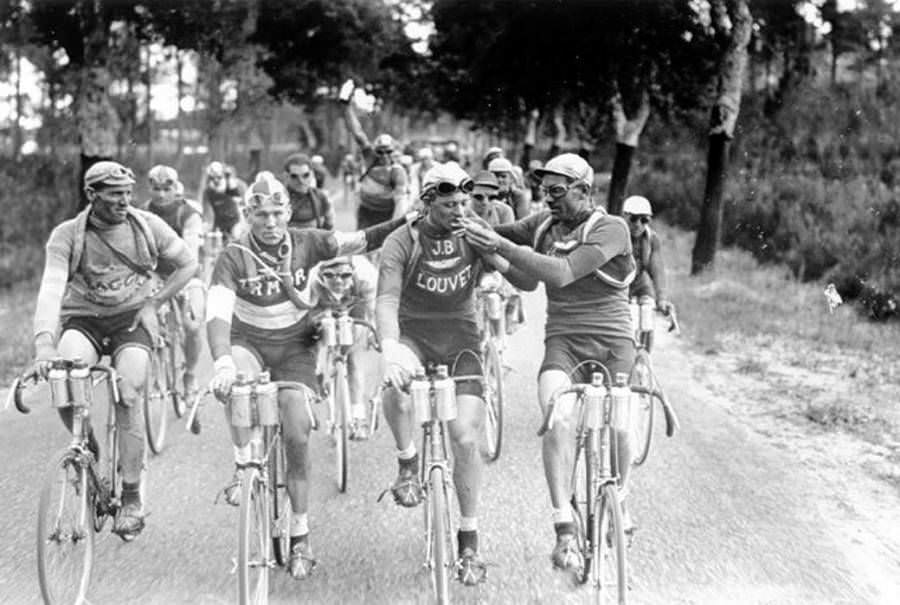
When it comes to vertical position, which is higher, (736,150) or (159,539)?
(736,150)

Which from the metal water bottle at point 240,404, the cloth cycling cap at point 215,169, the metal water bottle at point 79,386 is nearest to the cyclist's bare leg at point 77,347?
the metal water bottle at point 79,386

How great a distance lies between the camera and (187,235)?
8992mm

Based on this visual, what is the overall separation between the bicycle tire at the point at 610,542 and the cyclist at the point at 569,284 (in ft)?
0.97

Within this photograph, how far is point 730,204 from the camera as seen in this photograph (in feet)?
78.8

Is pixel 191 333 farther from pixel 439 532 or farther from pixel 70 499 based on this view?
pixel 439 532

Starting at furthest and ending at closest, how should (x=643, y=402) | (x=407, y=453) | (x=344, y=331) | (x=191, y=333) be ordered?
(x=191, y=333)
(x=643, y=402)
(x=344, y=331)
(x=407, y=453)

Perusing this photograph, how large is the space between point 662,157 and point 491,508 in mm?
29066

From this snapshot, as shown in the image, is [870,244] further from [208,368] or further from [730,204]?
[208,368]

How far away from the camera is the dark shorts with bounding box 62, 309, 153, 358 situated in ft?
19.4

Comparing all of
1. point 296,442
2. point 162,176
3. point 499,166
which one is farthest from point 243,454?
point 499,166

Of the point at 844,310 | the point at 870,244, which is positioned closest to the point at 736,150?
the point at 870,244

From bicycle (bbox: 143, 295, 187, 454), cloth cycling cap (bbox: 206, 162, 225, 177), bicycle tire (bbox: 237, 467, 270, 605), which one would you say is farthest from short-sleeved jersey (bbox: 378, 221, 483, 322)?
cloth cycling cap (bbox: 206, 162, 225, 177)

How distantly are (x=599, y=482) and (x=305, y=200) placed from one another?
5.23 m

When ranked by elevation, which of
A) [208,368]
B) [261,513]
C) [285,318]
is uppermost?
[285,318]
